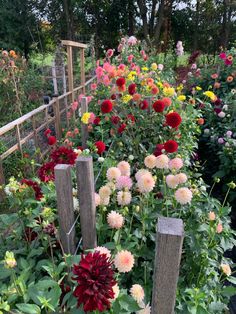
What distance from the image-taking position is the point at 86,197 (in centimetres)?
105

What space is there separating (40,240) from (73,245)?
0.17m

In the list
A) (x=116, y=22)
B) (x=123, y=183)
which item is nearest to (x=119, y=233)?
(x=123, y=183)

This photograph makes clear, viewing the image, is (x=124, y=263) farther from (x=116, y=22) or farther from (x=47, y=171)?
(x=116, y=22)

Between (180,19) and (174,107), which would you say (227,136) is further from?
(180,19)

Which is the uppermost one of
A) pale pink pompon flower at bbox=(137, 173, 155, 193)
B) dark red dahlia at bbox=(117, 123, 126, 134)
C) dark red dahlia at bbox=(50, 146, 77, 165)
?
pale pink pompon flower at bbox=(137, 173, 155, 193)

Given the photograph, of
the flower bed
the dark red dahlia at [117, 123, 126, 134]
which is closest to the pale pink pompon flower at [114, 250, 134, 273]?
the flower bed

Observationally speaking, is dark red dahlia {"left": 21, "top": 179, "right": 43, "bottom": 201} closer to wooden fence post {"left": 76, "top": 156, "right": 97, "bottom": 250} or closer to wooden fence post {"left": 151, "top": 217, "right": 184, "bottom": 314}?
wooden fence post {"left": 76, "top": 156, "right": 97, "bottom": 250}

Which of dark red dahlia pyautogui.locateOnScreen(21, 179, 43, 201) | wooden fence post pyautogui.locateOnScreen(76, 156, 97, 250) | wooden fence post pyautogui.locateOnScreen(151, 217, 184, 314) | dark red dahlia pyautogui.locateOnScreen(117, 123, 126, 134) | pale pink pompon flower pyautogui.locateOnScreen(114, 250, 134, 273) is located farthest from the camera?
dark red dahlia pyautogui.locateOnScreen(117, 123, 126, 134)

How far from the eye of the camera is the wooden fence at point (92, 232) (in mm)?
692

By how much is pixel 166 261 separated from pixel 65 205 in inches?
18.7

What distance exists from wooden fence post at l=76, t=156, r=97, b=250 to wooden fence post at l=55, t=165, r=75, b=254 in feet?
0.12

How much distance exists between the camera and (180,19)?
14375mm

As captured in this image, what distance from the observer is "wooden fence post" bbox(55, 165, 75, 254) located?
39.8 inches

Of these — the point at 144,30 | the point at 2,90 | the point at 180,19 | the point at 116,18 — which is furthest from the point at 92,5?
the point at 2,90
